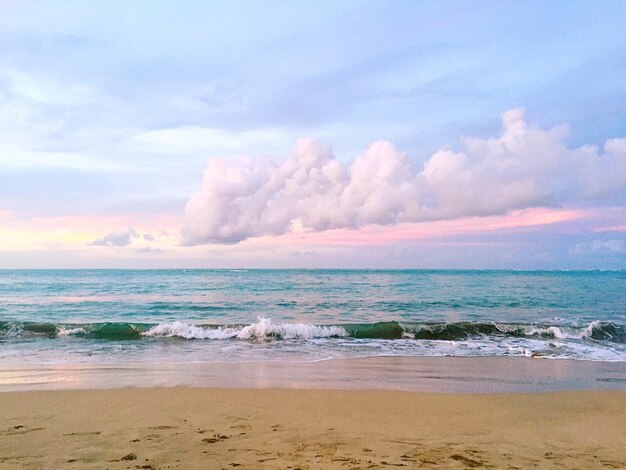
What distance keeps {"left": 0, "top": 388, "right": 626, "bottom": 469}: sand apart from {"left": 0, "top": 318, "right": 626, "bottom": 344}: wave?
9.45 m

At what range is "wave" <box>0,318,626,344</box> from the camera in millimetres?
18156

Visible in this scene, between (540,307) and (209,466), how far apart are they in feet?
99.5

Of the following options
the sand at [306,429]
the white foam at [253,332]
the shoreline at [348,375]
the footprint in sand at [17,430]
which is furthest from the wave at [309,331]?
the footprint in sand at [17,430]

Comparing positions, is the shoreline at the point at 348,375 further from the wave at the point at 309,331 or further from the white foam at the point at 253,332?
the wave at the point at 309,331

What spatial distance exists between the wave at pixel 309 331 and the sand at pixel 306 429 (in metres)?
9.45

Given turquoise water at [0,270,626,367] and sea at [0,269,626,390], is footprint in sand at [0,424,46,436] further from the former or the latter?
turquoise water at [0,270,626,367]

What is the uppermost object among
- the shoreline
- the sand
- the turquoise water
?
the sand

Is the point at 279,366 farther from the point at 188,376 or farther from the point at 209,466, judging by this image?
the point at 209,466

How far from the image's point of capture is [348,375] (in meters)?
10.8

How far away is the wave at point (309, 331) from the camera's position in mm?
18156

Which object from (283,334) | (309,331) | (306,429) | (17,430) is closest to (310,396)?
(306,429)

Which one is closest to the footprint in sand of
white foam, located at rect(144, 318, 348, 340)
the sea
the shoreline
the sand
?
the sand

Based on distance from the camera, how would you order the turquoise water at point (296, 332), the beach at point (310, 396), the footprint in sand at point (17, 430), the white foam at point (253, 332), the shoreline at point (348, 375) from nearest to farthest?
the beach at point (310, 396) < the footprint in sand at point (17, 430) < the shoreline at point (348, 375) < the turquoise water at point (296, 332) < the white foam at point (253, 332)

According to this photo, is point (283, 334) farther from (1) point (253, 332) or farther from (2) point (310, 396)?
(2) point (310, 396)
